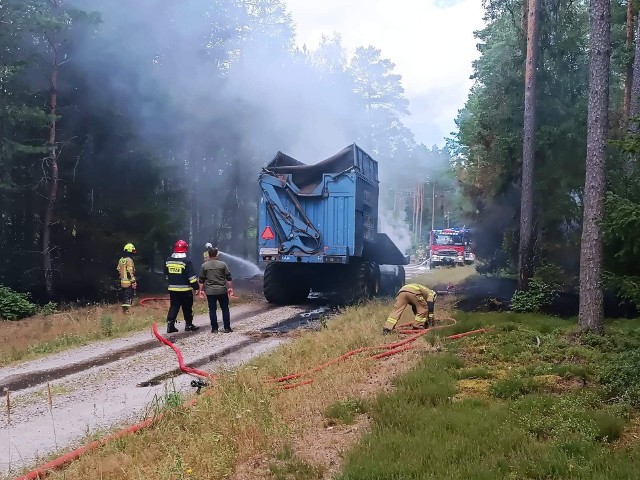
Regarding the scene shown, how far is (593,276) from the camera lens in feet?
28.4

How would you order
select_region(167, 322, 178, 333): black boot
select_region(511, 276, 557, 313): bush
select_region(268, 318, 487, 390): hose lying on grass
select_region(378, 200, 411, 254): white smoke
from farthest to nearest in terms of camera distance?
select_region(378, 200, 411, 254): white smoke → select_region(511, 276, 557, 313): bush → select_region(167, 322, 178, 333): black boot → select_region(268, 318, 487, 390): hose lying on grass

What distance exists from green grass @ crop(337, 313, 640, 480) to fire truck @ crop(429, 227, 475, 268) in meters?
32.7

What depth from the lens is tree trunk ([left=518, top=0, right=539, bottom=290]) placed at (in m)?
13.5

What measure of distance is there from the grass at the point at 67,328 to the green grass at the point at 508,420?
6176 mm

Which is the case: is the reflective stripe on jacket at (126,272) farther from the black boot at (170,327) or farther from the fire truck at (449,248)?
the fire truck at (449,248)

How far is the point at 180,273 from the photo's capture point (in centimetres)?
1092

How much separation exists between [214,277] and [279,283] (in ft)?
14.3

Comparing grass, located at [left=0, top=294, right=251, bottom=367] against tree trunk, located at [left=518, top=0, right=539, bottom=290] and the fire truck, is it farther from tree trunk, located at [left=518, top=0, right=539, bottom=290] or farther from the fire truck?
the fire truck

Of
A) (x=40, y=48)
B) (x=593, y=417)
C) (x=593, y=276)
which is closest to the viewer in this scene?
(x=593, y=417)

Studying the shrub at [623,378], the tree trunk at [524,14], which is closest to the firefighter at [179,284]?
the shrub at [623,378]

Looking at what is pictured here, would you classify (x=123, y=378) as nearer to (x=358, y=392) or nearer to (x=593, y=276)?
(x=358, y=392)

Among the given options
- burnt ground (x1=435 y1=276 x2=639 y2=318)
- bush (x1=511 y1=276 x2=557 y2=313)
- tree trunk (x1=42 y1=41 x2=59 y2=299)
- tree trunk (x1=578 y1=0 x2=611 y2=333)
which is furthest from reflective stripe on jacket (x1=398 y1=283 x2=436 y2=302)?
tree trunk (x1=42 y1=41 x2=59 y2=299)

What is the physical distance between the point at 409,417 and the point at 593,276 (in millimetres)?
5028

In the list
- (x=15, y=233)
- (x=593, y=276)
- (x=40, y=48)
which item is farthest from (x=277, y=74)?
(x=593, y=276)
